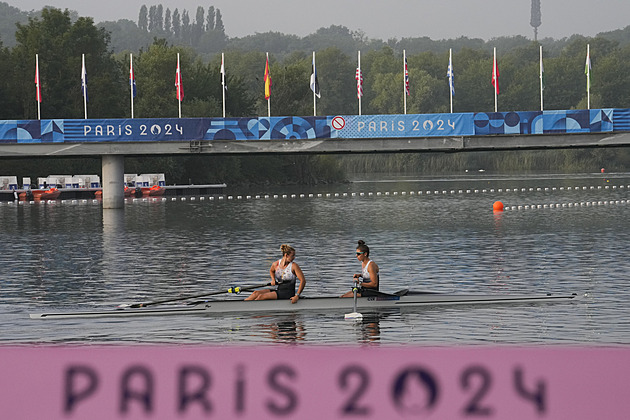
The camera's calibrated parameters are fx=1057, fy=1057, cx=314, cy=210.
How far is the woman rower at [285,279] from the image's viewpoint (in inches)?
1076

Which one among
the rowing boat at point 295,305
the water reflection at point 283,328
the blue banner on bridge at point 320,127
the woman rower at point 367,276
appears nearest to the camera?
the water reflection at point 283,328

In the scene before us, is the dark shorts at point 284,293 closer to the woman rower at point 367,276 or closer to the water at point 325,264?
the water at point 325,264

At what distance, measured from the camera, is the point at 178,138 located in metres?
77.4

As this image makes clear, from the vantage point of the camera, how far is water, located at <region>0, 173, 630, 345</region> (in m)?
25.6

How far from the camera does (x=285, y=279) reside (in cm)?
2762

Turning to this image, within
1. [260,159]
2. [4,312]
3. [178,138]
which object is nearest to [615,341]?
[4,312]

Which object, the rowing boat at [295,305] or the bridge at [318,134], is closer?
the rowing boat at [295,305]

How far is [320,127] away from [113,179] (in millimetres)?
17040

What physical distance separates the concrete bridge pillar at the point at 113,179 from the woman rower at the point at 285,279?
5338cm

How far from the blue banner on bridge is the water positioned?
597 cm

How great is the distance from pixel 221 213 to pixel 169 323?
57.0 meters

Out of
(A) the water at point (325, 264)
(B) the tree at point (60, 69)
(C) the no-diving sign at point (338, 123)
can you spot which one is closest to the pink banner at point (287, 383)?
(A) the water at point (325, 264)

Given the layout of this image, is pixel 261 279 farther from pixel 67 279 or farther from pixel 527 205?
pixel 527 205

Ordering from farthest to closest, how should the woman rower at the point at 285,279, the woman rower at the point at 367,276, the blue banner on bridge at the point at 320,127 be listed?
the blue banner on bridge at the point at 320,127
the woman rower at the point at 367,276
the woman rower at the point at 285,279
